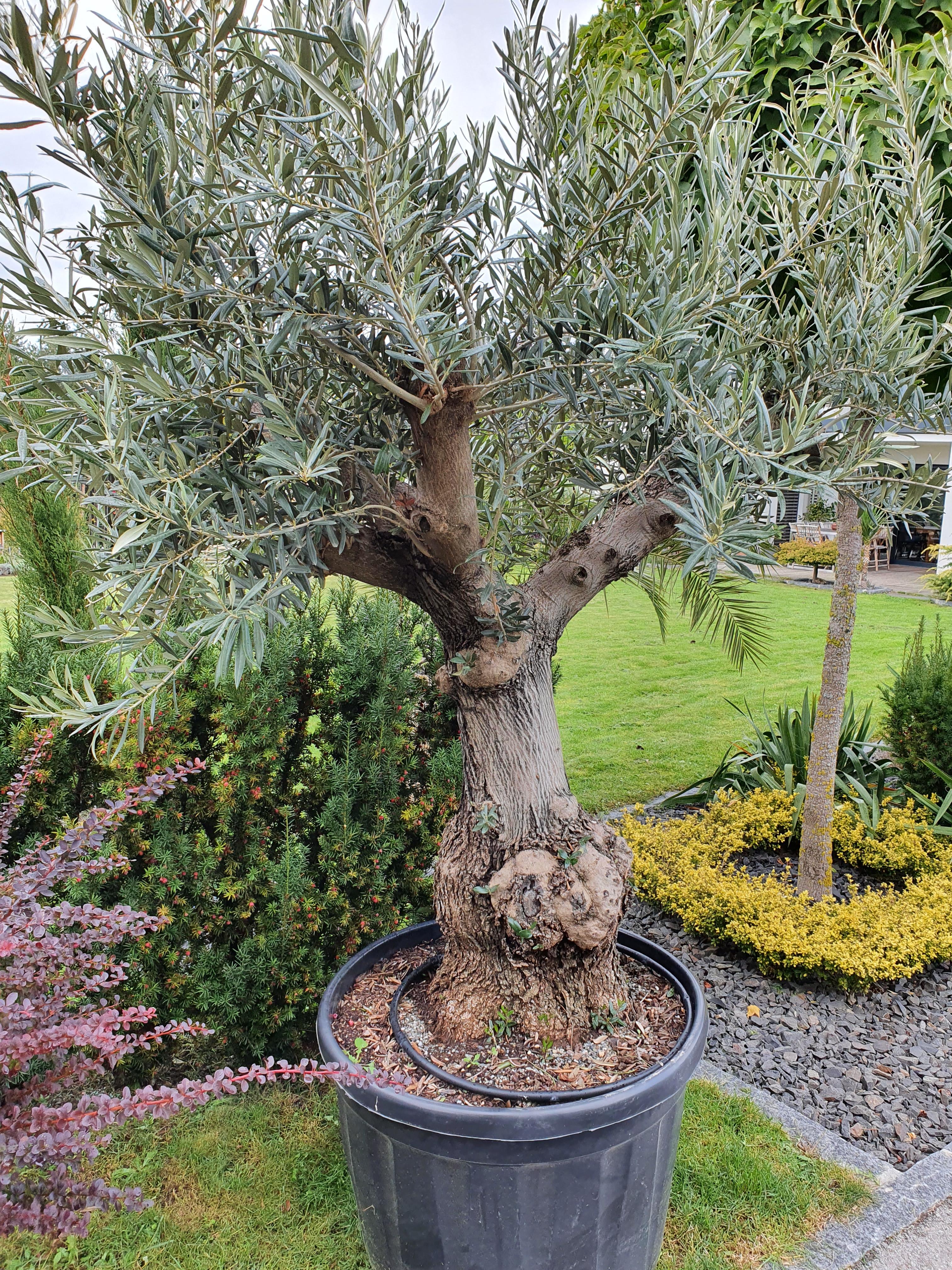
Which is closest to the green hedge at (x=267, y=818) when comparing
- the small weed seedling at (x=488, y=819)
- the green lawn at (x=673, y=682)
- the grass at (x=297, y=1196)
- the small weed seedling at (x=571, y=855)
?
the grass at (x=297, y=1196)

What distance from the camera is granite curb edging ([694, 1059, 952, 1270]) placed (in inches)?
101

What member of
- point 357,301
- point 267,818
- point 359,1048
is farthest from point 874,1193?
point 357,301

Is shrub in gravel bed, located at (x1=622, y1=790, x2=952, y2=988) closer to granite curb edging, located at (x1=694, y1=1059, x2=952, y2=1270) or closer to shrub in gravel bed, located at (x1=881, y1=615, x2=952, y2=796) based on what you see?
shrub in gravel bed, located at (x1=881, y1=615, x2=952, y2=796)

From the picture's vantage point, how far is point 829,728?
4.22 m

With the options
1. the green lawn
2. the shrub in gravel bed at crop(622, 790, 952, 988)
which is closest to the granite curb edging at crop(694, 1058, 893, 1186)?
the shrub in gravel bed at crop(622, 790, 952, 988)

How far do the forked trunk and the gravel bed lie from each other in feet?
4.23

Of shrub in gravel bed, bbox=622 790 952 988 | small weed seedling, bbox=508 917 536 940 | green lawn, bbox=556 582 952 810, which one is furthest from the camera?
green lawn, bbox=556 582 952 810

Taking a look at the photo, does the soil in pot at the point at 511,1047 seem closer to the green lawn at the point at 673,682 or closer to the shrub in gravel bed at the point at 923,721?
the green lawn at the point at 673,682

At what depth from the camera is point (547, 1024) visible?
2.43 m

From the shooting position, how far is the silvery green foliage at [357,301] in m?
1.40

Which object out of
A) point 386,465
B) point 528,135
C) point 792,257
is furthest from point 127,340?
point 792,257

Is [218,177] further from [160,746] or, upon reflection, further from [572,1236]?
[572,1236]

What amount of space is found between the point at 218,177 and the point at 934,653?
5.14 m

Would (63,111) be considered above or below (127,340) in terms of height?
above
